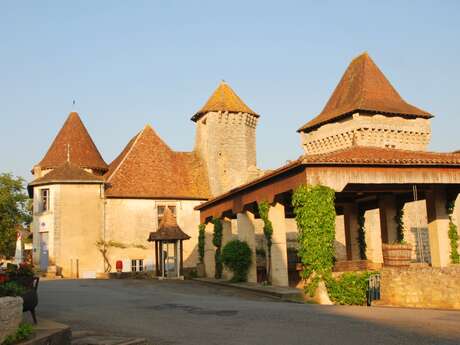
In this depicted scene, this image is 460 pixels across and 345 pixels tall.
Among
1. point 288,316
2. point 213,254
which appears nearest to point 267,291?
point 288,316

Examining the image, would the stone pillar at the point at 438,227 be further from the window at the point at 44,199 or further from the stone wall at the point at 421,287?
the window at the point at 44,199

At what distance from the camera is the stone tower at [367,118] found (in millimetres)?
37062

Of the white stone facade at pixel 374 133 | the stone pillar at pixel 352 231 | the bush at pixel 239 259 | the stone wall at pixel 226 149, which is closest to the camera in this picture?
the bush at pixel 239 259

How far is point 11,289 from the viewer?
782cm

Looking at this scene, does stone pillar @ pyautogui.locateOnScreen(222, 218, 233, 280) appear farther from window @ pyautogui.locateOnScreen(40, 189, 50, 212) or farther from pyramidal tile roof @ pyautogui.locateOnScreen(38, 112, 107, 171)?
pyramidal tile roof @ pyautogui.locateOnScreen(38, 112, 107, 171)

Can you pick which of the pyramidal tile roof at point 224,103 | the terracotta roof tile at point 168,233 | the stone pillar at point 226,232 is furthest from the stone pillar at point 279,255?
the pyramidal tile roof at point 224,103

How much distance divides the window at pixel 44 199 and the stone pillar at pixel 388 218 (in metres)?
21.5

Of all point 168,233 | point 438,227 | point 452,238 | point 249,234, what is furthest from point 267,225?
point 168,233

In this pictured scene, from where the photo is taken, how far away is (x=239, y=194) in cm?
2181

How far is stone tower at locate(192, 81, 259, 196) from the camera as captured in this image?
39.4 metres

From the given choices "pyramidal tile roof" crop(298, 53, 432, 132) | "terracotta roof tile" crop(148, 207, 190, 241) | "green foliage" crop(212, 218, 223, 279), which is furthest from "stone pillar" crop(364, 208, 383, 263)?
→ "pyramidal tile roof" crop(298, 53, 432, 132)

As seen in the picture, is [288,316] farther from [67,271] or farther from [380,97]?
[380,97]

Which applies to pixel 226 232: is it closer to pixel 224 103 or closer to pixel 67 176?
pixel 67 176

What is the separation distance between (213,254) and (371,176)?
13.5 metres
